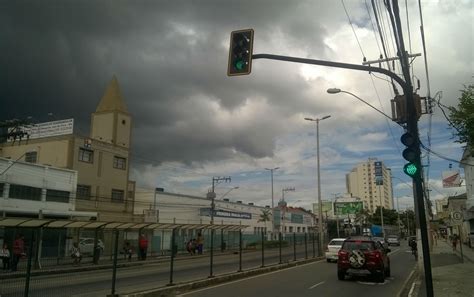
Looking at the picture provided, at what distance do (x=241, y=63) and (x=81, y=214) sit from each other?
37.3 metres

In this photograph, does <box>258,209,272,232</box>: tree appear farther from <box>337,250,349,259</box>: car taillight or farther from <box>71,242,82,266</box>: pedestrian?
<box>337,250,349,259</box>: car taillight

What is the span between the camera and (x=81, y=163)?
52125 millimetres

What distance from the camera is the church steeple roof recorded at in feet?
208

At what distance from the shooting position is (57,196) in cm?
4497

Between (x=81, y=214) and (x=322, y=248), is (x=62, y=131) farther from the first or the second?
(x=322, y=248)

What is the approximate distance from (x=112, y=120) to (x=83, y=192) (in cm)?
1325

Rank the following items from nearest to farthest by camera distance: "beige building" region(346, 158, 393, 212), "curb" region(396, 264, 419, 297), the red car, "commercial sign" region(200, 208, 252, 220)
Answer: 1. "curb" region(396, 264, 419, 297)
2. the red car
3. "commercial sign" region(200, 208, 252, 220)
4. "beige building" region(346, 158, 393, 212)

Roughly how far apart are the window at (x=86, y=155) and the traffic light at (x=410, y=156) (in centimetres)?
4612

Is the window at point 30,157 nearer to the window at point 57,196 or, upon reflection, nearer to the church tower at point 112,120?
the church tower at point 112,120

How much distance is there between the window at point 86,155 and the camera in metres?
52.5

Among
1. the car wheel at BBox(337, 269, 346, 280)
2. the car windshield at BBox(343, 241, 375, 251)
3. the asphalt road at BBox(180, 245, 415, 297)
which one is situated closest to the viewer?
the asphalt road at BBox(180, 245, 415, 297)

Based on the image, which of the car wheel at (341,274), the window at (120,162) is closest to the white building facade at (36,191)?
the window at (120,162)

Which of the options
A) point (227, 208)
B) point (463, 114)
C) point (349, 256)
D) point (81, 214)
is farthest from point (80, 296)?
point (227, 208)

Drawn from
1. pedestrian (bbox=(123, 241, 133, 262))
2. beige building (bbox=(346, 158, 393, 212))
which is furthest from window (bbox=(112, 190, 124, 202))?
beige building (bbox=(346, 158, 393, 212))
